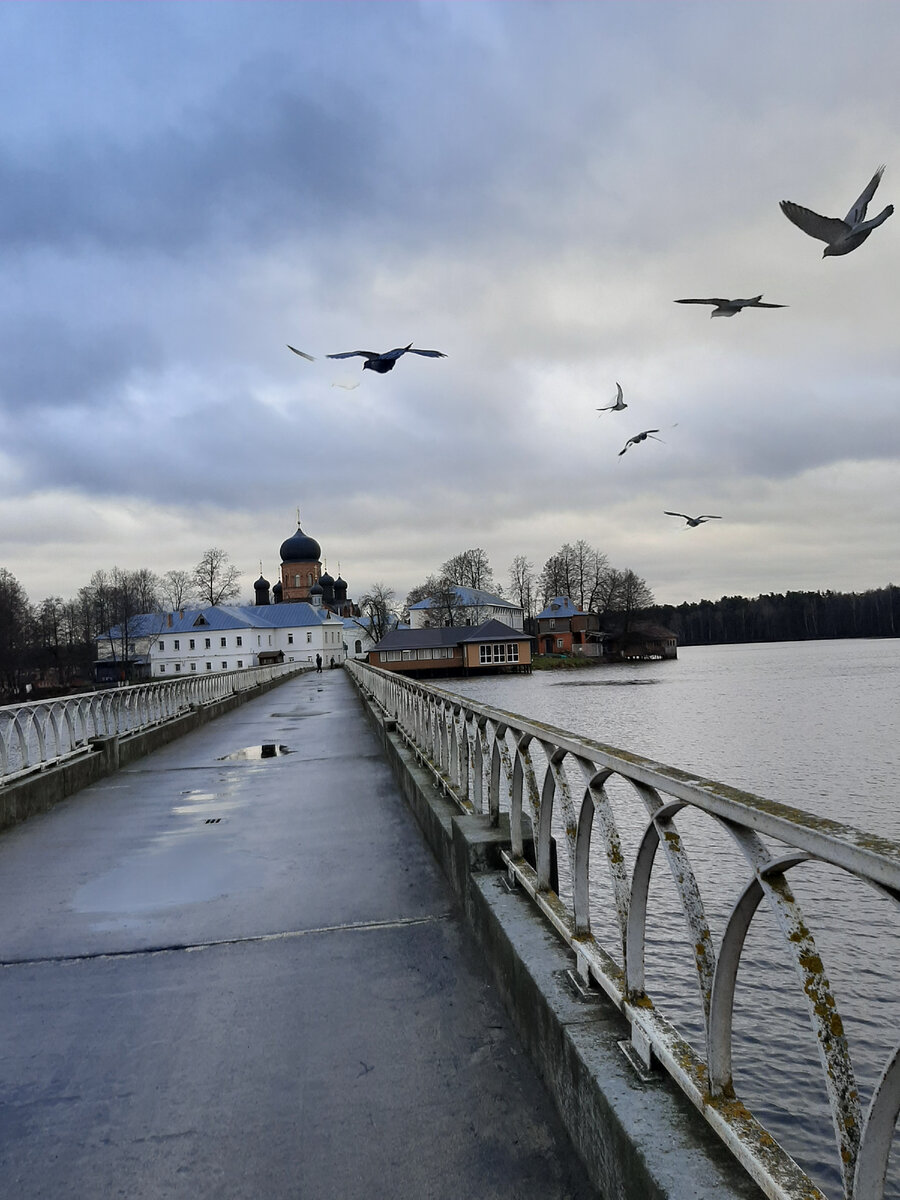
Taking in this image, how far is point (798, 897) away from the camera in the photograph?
31.8 ft

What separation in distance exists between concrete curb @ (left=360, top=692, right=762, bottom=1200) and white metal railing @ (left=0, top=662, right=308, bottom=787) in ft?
19.9

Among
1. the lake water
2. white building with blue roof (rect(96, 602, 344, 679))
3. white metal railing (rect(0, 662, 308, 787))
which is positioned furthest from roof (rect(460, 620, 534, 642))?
white metal railing (rect(0, 662, 308, 787))

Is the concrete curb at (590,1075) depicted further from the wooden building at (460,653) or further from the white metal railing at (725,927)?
the wooden building at (460,653)

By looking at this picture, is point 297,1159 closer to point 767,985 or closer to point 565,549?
point 767,985

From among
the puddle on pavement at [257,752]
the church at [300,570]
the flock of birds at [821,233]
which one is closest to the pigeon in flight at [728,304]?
the flock of birds at [821,233]

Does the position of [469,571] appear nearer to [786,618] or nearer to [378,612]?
[378,612]

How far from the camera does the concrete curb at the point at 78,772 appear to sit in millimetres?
8375

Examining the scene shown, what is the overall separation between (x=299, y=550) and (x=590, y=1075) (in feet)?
390

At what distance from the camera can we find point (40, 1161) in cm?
279

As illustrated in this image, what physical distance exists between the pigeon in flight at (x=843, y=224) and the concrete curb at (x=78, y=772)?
7793mm

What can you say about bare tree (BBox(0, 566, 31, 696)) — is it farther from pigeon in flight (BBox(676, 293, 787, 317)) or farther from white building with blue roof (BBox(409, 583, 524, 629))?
pigeon in flight (BBox(676, 293, 787, 317))

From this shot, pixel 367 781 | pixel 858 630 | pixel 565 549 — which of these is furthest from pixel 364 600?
pixel 367 781

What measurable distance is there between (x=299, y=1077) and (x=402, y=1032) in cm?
51

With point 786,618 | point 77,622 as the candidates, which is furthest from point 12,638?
point 786,618
